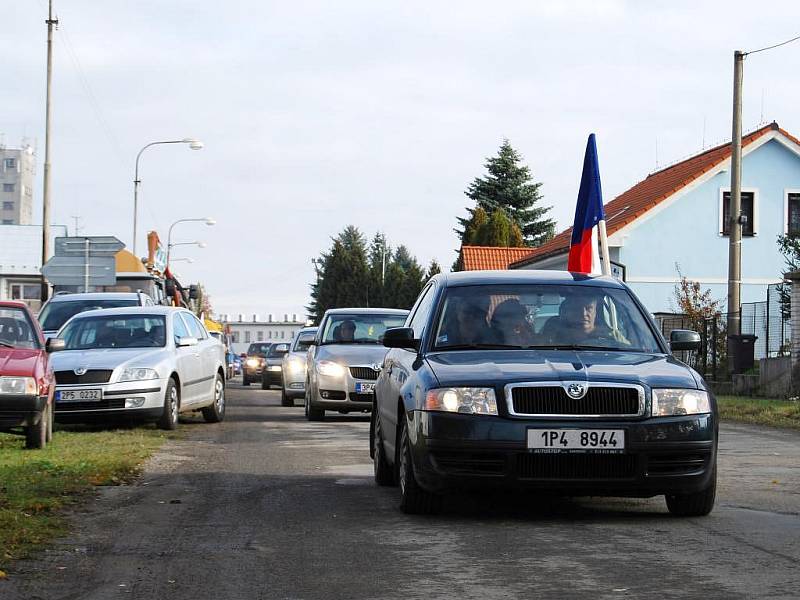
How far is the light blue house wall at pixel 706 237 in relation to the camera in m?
45.6

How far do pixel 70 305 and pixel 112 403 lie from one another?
20.4ft

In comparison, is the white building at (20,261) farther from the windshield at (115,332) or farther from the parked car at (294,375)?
the windshield at (115,332)

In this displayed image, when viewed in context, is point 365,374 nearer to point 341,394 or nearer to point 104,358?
point 341,394

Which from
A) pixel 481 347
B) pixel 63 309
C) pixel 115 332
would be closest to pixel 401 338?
pixel 481 347

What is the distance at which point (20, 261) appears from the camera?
93.8 m

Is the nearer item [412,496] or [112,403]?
[412,496]

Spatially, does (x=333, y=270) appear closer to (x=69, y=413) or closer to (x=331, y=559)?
(x=69, y=413)

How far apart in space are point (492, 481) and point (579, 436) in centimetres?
58

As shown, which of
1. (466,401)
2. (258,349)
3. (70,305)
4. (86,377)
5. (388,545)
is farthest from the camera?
(258,349)

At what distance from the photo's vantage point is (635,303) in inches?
385

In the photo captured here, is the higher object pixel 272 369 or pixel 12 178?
pixel 12 178

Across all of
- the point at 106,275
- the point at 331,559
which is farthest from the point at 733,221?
the point at 331,559

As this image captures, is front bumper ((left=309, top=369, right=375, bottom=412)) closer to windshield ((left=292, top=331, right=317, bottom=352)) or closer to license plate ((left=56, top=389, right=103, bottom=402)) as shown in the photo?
windshield ((left=292, top=331, right=317, bottom=352))

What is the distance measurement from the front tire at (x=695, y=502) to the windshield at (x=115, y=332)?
1092 cm
